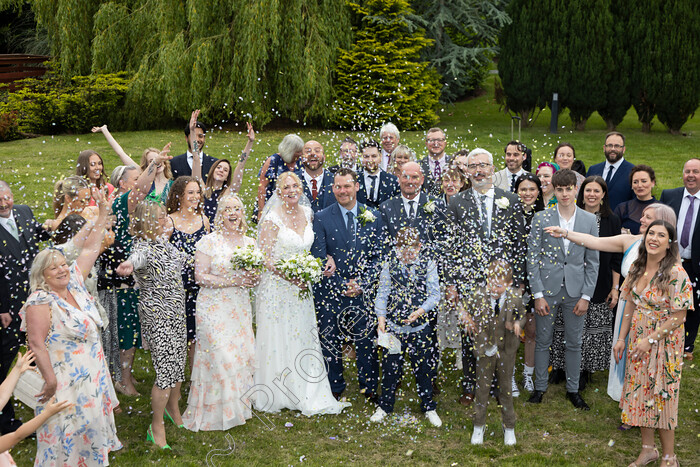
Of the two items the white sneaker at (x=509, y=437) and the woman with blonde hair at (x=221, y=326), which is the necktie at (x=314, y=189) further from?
the white sneaker at (x=509, y=437)

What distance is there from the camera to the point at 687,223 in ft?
24.6

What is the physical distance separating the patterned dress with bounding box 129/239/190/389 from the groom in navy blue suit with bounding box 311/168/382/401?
5.00 feet

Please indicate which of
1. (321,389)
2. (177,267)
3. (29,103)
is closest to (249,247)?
(177,267)

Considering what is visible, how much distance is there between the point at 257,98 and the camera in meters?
18.4

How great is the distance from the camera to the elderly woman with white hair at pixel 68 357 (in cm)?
499

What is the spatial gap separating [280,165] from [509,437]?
415 centimetres

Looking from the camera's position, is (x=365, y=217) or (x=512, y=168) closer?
(x=365, y=217)

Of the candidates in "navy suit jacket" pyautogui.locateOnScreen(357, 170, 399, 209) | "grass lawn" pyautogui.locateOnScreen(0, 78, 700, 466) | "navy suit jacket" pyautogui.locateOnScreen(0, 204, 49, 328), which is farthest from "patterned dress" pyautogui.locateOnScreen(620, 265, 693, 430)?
"navy suit jacket" pyautogui.locateOnScreen(0, 204, 49, 328)

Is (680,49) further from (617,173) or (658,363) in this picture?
(658,363)

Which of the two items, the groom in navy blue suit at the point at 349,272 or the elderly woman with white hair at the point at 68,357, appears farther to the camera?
the groom in navy blue suit at the point at 349,272

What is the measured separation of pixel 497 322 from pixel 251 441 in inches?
99.9

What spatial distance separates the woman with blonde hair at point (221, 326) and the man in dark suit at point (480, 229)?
1944 mm

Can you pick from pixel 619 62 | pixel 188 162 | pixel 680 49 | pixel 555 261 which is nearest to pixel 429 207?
pixel 555 261

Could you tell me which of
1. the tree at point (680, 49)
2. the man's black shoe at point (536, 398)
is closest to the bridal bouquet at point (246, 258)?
the man's black shoe at point (536, 398)
